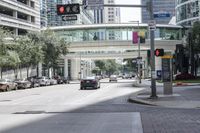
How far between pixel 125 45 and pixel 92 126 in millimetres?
73043

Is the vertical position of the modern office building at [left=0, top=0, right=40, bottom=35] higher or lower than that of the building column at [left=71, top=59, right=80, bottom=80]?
higher

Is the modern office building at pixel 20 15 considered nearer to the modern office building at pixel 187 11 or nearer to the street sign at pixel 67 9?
the modern office building at pixel 187 11

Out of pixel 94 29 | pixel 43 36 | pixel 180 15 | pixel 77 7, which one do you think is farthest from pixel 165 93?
pixel 180 15

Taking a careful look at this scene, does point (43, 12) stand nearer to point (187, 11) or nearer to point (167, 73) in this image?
point (187, 11)

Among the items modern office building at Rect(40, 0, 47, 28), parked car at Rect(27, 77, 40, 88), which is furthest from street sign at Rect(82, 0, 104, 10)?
modern office building at Rect(40, 0, 47, 28)

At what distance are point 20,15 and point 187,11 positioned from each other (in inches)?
1714

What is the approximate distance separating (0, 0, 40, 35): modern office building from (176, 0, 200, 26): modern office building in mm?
37553

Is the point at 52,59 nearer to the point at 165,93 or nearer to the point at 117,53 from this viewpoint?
the point at 117,53

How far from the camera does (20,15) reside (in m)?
100

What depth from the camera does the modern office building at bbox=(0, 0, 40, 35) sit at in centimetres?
8556

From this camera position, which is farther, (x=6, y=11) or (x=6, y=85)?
(x=6, y=11)

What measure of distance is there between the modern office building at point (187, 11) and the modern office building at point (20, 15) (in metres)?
37.6

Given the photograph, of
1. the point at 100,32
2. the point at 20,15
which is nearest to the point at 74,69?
the point at 20,15

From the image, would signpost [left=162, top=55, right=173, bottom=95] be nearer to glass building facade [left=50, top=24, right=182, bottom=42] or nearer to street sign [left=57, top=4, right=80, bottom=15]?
street sign [left=57, top=4, right=80, bottom=15]
